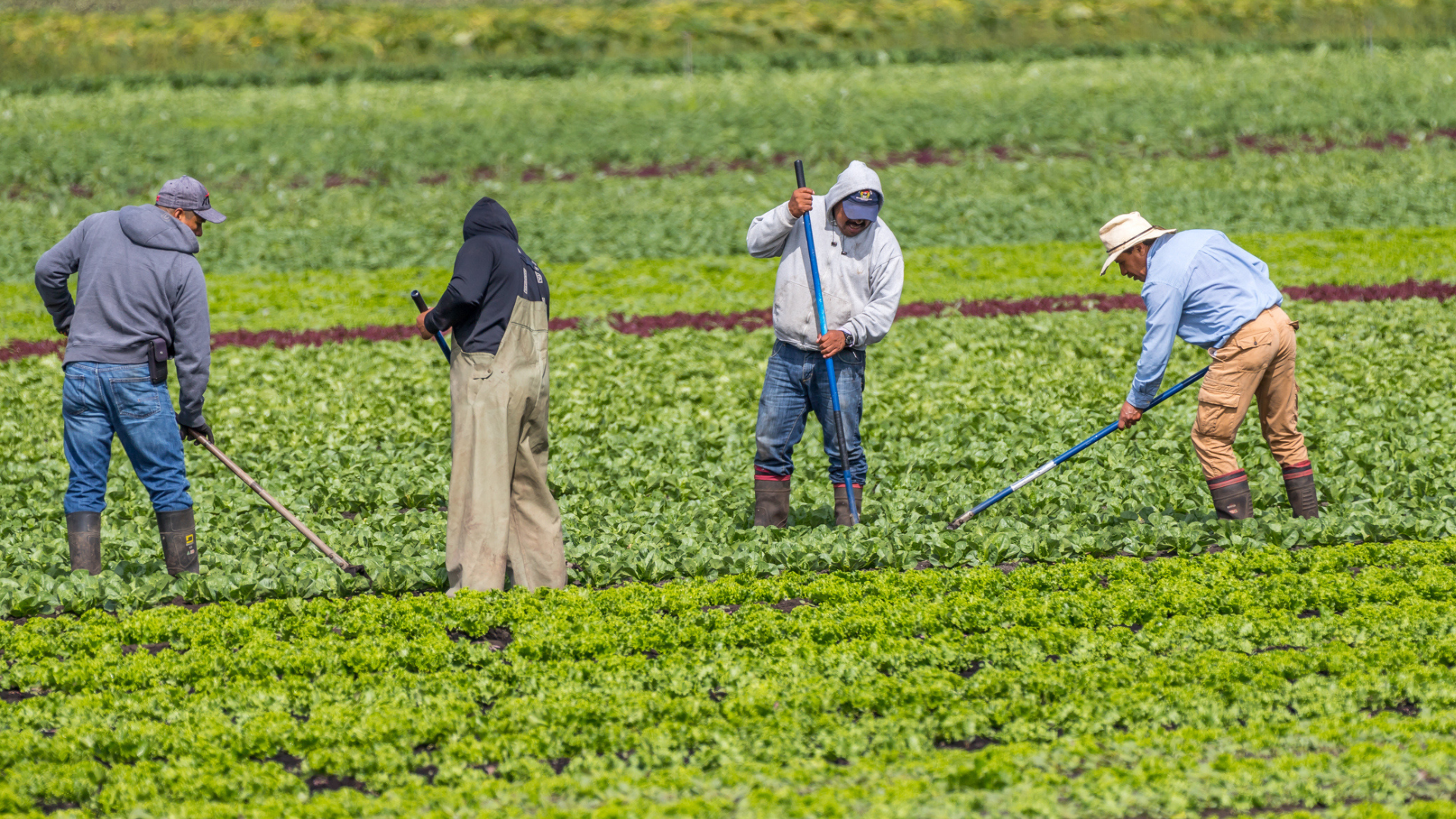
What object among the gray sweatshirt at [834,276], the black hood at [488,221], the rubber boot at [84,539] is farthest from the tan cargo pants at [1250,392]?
the rubber boot at [84,539]

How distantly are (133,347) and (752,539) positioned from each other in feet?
13.0

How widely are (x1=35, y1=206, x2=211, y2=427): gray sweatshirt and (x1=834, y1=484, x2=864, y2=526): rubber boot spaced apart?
4.11 meters

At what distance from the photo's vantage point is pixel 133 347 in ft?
24.8

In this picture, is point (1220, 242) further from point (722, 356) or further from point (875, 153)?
point (875, 153)

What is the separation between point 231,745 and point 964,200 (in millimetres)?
19562

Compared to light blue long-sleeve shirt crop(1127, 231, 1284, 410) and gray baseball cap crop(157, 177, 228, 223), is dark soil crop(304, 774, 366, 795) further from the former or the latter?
light blue long-sleeve shirt crop(1127, 231, 1284, 410)

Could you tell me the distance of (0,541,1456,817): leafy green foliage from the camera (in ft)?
16.8

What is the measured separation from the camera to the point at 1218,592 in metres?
7.09

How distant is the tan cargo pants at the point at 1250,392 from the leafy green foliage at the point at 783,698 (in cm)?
83

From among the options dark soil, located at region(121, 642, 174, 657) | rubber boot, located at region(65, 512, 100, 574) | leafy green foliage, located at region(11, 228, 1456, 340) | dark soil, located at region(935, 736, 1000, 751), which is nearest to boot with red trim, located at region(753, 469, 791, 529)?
dark soil, located at region(935, 736, 1000, 751)

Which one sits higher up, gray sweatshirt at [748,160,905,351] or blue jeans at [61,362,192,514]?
gray sweatshirt at [748,160,905,351]

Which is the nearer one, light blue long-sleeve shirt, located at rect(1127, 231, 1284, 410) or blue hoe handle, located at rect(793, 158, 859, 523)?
light blue long-sleeve shirt, located at rect(1127, 231, 1284, 410)

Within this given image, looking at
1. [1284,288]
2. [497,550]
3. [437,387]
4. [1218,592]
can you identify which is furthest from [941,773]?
[1284,288]

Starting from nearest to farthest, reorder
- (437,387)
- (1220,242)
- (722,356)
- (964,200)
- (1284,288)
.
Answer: (1220,242)
(437,387)
(722,356)
(1284,288)
(964,200)
